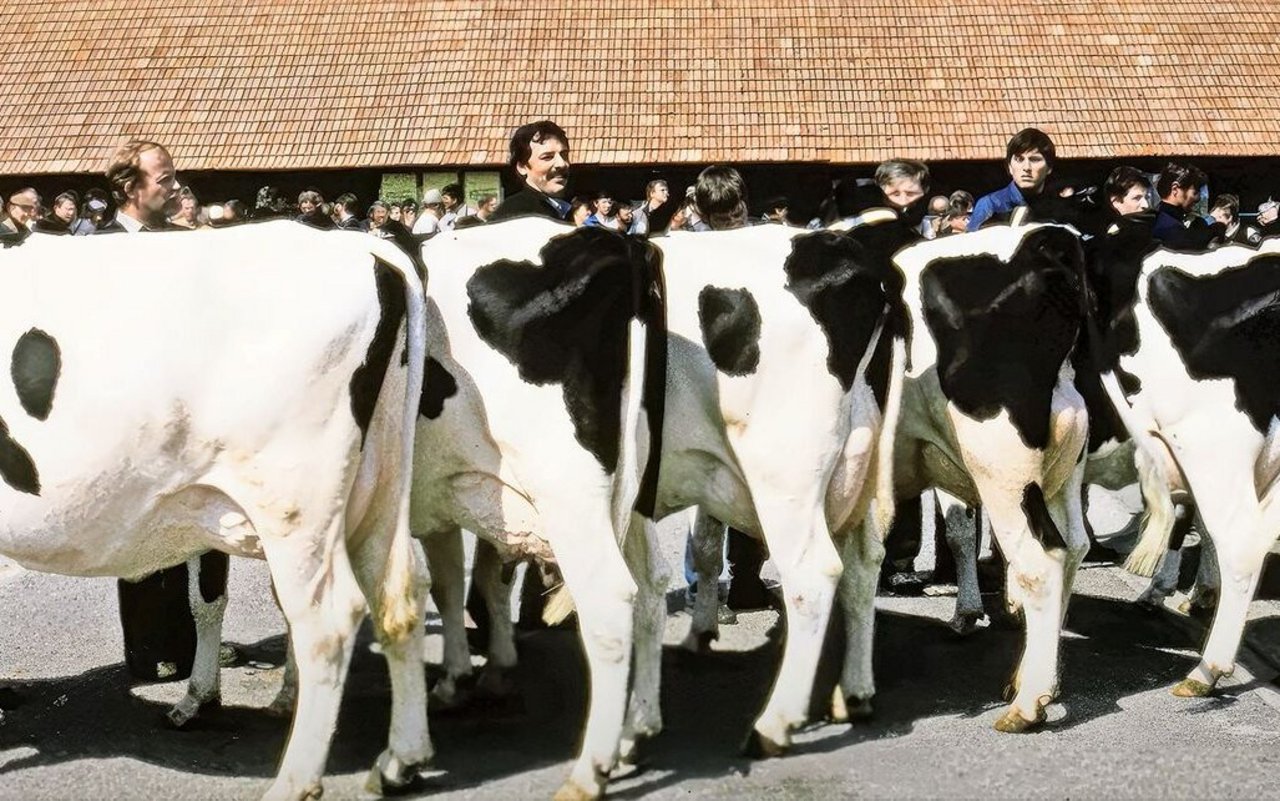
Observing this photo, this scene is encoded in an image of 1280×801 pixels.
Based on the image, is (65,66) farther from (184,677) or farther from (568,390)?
(568,390)

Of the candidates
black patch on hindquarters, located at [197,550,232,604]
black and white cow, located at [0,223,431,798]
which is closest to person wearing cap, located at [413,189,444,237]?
black patch on hindquarters, located at [197,550,232,604]

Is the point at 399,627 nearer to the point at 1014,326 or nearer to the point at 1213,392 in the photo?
the point at 1014,326

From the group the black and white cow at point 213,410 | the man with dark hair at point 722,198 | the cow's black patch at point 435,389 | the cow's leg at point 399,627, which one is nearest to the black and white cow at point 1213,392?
→ the man with dark hair at point 722,198

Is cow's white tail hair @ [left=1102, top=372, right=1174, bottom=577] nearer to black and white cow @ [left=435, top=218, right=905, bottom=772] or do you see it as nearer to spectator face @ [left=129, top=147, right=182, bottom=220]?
black and white cow @ [left=435, top=218, right=905, bottom=772]

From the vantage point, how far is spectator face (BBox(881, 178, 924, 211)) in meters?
7.01

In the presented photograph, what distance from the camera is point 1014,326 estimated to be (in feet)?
19.7

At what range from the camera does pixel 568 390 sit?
201 inches

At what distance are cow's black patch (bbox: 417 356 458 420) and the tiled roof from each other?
1693 centimetres

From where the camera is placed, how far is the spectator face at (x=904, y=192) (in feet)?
23.0

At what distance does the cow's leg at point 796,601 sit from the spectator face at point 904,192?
6.75 ft

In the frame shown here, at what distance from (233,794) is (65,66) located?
22.7 m

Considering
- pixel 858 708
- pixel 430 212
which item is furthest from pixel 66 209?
pixel 858 708

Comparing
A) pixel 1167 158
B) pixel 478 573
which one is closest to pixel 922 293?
pixel 478 573

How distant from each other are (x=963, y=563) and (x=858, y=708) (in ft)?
5.32
